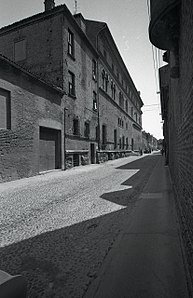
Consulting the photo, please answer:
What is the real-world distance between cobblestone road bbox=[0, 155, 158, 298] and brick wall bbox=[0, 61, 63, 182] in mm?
3842

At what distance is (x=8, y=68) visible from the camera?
1015 centimetres

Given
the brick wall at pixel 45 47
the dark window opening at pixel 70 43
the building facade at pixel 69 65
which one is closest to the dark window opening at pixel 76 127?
the building facade at pixel 69 65

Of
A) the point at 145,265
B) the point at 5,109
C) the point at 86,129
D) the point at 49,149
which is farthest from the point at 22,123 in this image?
the point at 145,265

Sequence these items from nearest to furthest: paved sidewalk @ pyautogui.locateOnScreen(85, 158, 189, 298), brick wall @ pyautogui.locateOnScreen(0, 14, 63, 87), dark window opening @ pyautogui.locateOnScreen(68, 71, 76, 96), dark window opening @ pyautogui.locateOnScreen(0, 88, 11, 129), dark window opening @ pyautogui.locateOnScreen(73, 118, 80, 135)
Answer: paved sidewalk @ pyautogui.locateOnScreen(85, 158, 189, 298) → dark window opening @ pyautogui.locateOnScreen(0, 88, 11, 129) → brick wall @ pyautogui.locateOnScreen(0, 14, 63, 87) → dark window opening @ pyautogui.locateOnScreen(68, 71, 76, 96) → dark window opening @ pyautogui.locateOnScreen(73, 118, 80, 135)

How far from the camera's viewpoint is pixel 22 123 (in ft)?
35.8

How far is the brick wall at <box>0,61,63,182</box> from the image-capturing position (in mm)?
9859

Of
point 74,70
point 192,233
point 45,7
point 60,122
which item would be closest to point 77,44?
point 74,70

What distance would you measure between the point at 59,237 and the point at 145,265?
1522 millimetres

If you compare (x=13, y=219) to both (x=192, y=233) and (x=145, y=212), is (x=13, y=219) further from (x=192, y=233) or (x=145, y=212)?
(x=192, y=233)

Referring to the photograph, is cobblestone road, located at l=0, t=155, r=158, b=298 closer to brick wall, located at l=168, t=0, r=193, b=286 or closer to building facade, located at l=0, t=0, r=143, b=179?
brick wall, located at l=168, t=0, r=193, b=286

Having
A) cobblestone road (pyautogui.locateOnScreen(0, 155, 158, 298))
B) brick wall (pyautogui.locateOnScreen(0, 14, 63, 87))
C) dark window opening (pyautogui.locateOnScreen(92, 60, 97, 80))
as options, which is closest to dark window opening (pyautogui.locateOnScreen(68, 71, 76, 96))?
brick wall (pyautogui.locateOnScreen(0, 14, 63, 87))

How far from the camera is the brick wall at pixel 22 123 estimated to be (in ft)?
32.3

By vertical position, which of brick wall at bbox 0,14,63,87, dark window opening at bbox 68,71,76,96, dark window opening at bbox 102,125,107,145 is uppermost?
brick wall at bbox 0,14,63,87

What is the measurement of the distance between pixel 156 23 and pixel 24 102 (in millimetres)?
9415
